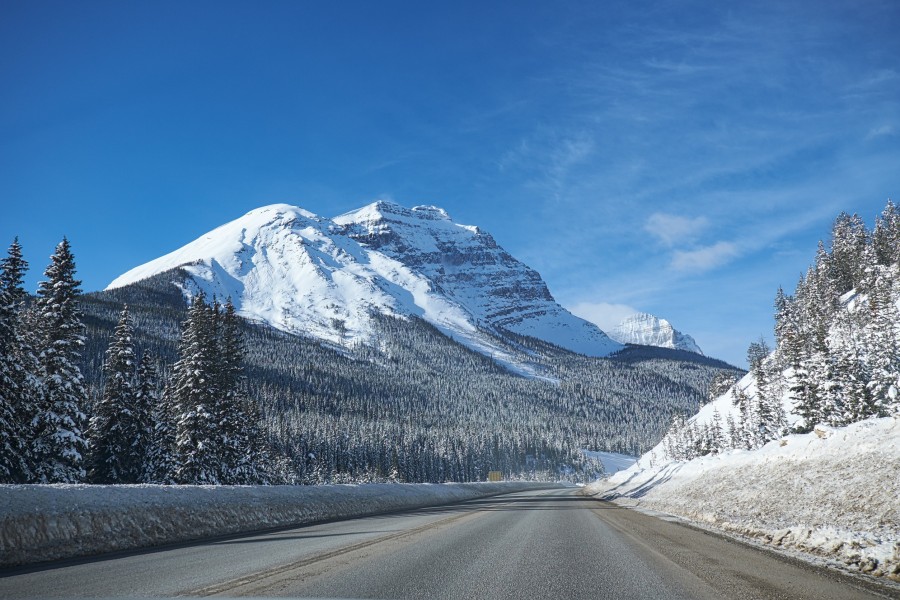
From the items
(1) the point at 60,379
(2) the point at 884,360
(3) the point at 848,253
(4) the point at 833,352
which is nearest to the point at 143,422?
(1) the point at 60,379

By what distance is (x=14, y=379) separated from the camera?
2461cm

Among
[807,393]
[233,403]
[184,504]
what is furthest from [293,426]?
[184,504]

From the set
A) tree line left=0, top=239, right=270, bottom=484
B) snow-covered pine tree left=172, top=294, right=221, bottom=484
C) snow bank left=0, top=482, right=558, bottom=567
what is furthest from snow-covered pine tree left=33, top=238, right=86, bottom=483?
snow bank left=0, top=482, right=558, bottom=567

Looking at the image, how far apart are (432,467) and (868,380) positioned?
9689 cm

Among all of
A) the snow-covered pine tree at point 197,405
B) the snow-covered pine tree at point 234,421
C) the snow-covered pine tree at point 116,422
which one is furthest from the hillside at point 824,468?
the snow-covered pine tree at point 116,422

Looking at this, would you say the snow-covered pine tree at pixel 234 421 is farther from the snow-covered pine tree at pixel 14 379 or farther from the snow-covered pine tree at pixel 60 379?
the snow-covered pine tree at pixel 14 379

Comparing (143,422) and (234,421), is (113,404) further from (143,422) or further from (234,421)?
(234,421)

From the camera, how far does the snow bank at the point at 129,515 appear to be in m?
11.1

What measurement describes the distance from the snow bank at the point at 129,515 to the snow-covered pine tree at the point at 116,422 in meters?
17.7

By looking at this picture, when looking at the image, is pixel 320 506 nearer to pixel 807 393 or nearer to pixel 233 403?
pixel 233 403

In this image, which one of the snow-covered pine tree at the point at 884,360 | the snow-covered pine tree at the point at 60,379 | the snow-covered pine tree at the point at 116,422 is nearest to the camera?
the snow-covered pine tree at the point at 60,379

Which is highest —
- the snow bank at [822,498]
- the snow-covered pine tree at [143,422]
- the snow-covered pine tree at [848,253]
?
the snow-covered pine tree at [848,253]

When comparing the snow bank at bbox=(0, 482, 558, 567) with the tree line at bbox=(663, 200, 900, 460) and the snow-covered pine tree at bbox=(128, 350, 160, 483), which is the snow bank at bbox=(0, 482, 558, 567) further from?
the tree line at bbox=(663, 200, 900, 460)

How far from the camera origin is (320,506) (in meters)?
22.8
